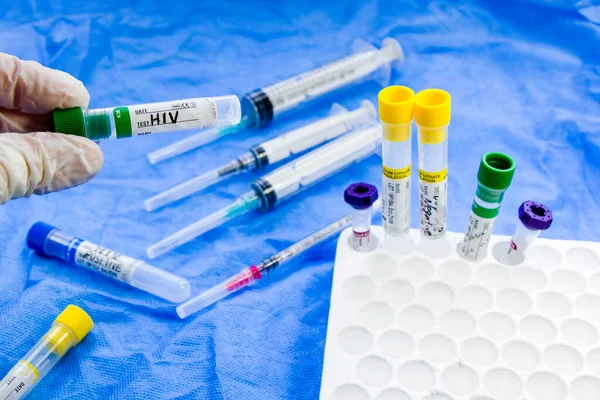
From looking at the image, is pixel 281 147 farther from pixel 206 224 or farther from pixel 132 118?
pixel 132 118

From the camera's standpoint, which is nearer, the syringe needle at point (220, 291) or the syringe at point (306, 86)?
the syringe needle at point (220, 291)

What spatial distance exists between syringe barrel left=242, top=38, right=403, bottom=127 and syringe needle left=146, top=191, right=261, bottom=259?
0.34 m

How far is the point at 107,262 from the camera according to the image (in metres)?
1.33

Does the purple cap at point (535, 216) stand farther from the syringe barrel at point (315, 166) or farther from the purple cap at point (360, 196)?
the syringe barrel at point (315, 166)

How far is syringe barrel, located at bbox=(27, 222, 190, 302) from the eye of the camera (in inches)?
50.9

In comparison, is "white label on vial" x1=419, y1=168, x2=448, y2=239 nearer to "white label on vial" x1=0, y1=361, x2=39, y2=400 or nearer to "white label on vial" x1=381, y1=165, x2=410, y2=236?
"white label on vial" x1=381, y1=165, x2=410, y2=236

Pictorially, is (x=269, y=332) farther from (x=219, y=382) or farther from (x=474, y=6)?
(x=474, y=6)

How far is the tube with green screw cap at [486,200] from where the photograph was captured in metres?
1.00

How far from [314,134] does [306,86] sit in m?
0.22

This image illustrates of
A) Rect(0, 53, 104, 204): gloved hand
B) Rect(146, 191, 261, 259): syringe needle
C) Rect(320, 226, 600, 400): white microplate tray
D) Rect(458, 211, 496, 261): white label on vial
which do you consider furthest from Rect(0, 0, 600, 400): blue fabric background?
Rect(0, 53, 104, 204): gloved hand

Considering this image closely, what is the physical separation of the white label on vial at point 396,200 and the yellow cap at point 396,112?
75 millimetres

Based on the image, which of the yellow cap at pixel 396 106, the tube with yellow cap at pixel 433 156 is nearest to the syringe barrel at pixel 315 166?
the tube with yellow cap at pixel 433 156

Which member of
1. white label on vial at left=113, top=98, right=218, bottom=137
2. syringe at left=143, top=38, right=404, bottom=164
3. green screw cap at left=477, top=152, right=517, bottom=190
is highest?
white label on vial at left=113, top=98, right=218, bottom=137

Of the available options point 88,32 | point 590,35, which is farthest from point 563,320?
point 88,32
